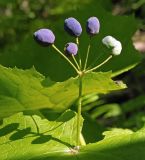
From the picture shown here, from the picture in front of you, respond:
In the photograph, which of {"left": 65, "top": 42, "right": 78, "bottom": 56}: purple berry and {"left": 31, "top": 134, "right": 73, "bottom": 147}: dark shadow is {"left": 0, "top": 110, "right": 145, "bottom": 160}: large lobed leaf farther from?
{"left": 65, "top": 42, "right": 78, "bottom": 56}: purple berry

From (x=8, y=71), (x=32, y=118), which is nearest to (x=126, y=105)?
(x=32, y=118)

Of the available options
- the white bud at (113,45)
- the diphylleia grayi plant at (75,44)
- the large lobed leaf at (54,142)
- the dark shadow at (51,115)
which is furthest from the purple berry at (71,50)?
the dark shadow at (51,115)

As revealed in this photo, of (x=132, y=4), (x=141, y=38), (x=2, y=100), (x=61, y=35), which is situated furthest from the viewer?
(x=141, y=38)

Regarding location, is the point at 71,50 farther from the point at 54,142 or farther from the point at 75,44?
the point at 54,142

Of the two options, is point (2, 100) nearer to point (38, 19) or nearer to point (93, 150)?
point (93, 150)

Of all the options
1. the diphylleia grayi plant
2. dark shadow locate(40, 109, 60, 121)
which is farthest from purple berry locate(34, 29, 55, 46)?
dark shadow locate(40, 109, 60, 121)

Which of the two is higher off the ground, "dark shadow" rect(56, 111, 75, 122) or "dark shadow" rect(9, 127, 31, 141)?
"dark shadow" rect(56, 111, 75, 122)

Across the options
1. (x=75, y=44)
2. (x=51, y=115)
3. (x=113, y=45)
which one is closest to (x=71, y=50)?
(x=75, y=44)
